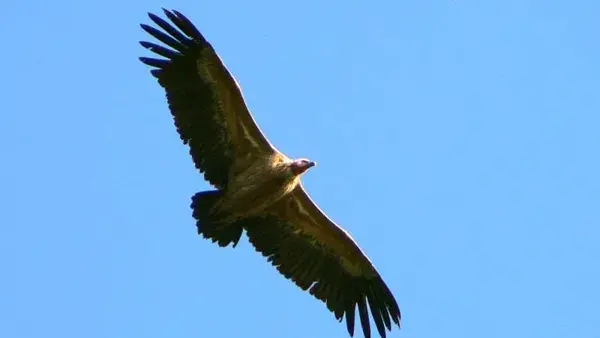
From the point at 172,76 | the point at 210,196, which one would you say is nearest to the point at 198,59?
the point at 172,76

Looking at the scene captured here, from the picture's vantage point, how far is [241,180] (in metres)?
20.6

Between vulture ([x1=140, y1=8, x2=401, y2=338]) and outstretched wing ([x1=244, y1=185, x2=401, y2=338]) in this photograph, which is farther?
outstretched wing ([x1=244, y1=185, x2=401, y2=338])

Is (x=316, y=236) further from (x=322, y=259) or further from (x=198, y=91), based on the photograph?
(x=198, y=91)

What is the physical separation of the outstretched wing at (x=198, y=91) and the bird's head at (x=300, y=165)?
1.55ft

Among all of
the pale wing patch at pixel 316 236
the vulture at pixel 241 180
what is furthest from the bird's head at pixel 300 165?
the pale wing patch at pixel 316 236

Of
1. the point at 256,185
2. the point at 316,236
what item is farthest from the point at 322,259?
the point at 256,185

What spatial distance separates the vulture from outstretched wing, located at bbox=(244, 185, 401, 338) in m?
0.02

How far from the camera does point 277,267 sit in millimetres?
21500

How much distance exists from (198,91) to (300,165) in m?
1.89

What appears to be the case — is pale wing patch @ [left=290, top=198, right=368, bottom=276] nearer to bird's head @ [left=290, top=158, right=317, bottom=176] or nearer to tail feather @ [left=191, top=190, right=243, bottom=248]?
bird's head @ [left=290, top=158, right=317, bottom=176]

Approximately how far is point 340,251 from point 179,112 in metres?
3.54

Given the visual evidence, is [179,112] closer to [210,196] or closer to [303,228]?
[210,196]

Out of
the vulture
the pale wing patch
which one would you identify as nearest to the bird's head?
the vulture

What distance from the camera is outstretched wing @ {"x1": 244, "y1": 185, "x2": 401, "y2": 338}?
21312 mm
